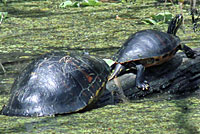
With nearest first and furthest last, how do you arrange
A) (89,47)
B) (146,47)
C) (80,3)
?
1. (146,47)
2. (89,47)
3. (80,3)

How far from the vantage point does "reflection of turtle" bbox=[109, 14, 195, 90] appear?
3170 millimetres

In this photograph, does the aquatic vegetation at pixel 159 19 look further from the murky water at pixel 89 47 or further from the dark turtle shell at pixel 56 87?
the dark turtle shell at pixel 56 87

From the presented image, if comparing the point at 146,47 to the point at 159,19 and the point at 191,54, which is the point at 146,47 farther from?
the point at 159,19

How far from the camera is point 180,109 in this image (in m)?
2.86

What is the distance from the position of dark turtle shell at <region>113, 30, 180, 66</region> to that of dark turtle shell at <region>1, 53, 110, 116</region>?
28 centimetres

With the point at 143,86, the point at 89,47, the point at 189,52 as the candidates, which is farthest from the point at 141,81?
the point at 89,47

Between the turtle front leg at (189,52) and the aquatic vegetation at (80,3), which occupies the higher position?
the aquatic vegetation at (80,3)

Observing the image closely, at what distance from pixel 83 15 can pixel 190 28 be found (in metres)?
1.69

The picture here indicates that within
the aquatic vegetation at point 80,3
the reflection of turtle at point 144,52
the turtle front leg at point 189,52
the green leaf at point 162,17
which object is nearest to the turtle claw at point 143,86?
the reflection of turtle at point 144,52

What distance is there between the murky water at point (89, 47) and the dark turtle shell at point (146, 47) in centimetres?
31

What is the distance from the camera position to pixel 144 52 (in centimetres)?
320

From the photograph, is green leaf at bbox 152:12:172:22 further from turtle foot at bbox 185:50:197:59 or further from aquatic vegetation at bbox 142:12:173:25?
turtle foot at bbox 185:50:197:59

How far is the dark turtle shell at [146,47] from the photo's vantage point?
10.4ft

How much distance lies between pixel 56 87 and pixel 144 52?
78 centimetres
